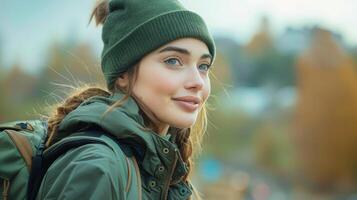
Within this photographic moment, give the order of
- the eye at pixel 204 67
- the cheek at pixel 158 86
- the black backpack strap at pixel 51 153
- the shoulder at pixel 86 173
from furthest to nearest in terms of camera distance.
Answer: the eye at pixel 204 67 → the cheek at pixel 158 86 → the black backpack strap at pixel 51 153 → the shoulder at pixel 86 173

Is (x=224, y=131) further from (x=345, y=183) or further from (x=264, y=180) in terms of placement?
(x=345, y=183)

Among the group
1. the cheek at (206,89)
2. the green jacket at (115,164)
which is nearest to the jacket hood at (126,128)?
the green jacket at (115,164)

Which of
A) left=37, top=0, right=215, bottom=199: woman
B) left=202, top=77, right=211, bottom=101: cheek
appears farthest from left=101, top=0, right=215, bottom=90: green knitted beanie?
left=202, top=77, right=211, bottom=101: cheek

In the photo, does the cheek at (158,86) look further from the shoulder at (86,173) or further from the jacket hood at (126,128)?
the shoulder at (86,173)

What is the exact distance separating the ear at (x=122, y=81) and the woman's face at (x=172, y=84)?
0.20ft

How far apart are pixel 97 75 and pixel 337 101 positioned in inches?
1538

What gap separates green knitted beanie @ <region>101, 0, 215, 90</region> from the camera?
2.17 metres

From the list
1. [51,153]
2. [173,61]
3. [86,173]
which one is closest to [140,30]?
[173,61]

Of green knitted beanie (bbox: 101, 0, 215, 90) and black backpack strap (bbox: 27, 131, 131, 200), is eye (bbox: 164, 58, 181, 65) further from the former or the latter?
black backpack strap (bbox: 27, 131, 131, 200)

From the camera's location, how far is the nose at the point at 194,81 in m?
2.14

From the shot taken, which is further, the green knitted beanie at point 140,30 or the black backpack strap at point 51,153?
the green knitted beanie at point 140,30

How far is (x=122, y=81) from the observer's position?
7.32 ft

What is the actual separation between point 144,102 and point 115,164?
40 centimetres

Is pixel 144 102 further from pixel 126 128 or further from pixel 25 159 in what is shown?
pixel 25 159
